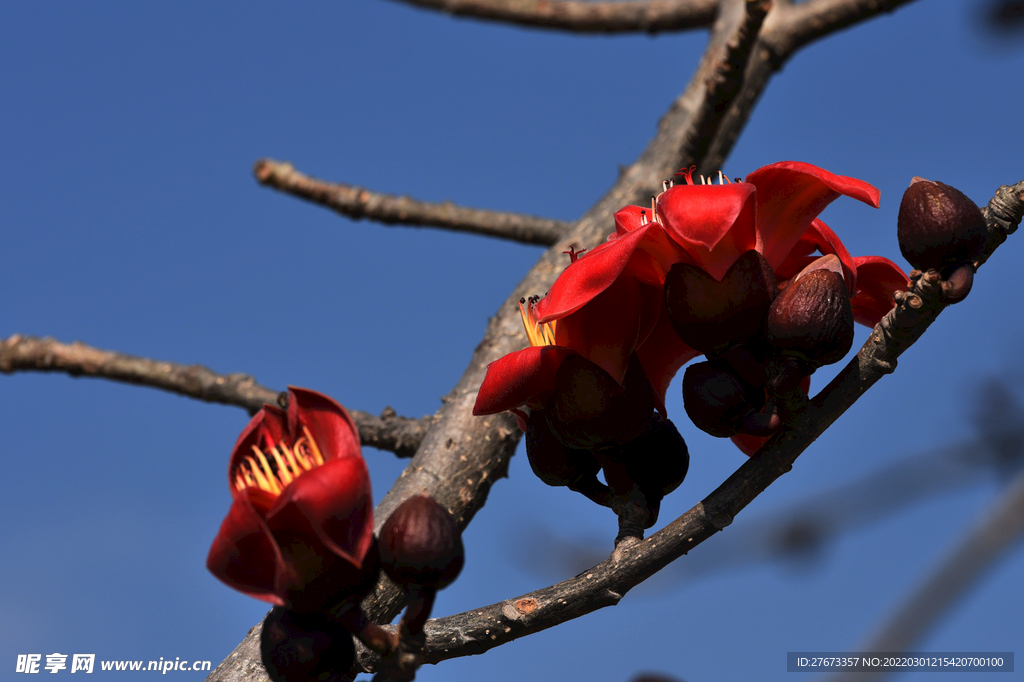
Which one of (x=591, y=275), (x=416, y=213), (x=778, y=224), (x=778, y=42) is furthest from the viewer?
(x=416, y=213)

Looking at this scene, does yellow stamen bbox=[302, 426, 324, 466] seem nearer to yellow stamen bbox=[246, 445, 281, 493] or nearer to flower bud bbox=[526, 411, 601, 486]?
yellow stamen bbox=[246, 445, 281, 493]

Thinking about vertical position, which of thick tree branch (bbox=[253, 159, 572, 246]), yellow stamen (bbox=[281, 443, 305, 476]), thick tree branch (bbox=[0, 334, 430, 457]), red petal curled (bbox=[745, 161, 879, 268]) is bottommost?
yellow stamen (bbox=[281, 443, 305, 476])

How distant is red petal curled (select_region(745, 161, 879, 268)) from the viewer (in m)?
0.88

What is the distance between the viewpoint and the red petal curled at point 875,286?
38.9 inches

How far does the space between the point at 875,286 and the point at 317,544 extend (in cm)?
70

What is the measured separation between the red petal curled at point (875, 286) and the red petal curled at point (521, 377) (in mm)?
380

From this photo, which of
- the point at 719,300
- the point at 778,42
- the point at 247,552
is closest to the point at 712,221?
the point at 719,300

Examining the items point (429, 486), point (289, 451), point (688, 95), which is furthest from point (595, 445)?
point (688, 95)

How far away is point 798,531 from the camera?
154cm

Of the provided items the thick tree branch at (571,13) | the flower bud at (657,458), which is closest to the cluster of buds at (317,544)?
the flower bud at (657,458)

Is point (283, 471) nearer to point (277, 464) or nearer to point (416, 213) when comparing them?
point (277, 464)

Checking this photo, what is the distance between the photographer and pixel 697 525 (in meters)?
0.85

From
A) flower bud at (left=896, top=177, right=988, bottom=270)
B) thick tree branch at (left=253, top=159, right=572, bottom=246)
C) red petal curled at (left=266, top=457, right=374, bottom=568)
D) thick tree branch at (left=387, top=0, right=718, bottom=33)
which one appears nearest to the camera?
red petal curled at (left=266, top=457, right=374, bottom=568)

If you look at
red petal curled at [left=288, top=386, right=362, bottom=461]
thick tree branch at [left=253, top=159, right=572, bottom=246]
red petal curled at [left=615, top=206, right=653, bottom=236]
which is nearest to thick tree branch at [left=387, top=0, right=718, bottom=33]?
thick tree branch at [left=253, top=159, right=572, bottom=246]
